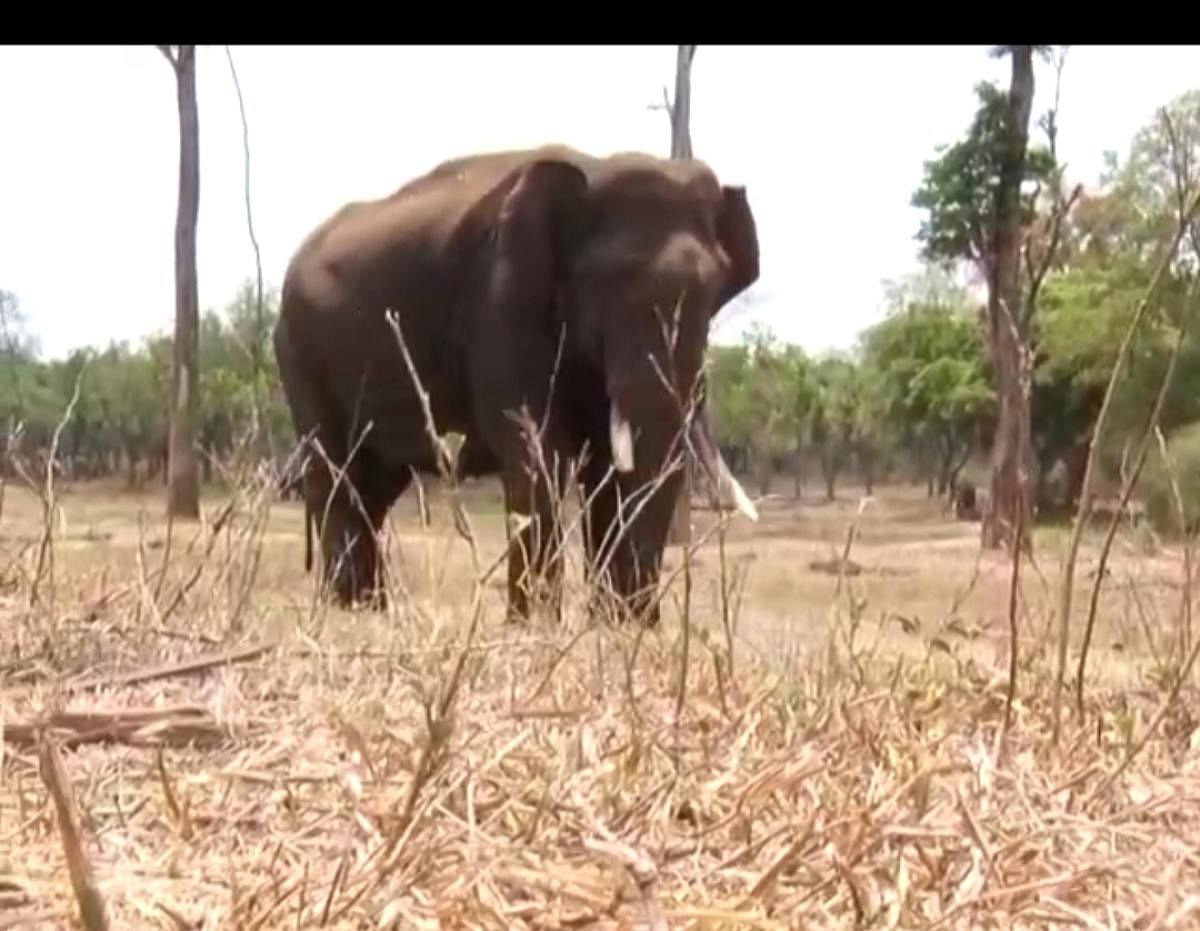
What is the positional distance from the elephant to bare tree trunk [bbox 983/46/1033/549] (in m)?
0.38

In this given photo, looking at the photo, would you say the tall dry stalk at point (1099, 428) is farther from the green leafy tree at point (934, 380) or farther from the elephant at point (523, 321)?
the green leafy tree at point (934, 380)

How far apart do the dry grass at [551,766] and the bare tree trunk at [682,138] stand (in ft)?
2.12

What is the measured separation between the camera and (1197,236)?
1.45m

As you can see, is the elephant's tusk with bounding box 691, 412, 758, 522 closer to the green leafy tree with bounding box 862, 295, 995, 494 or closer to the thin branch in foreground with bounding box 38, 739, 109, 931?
the green leafy tree with bounding box 862, 295, 995, 494

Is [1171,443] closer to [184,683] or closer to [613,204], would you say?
[613,204]

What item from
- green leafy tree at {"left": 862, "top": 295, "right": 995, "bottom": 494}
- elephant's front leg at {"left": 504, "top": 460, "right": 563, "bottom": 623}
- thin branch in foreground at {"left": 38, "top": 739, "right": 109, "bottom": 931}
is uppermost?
green leafy tree at {"left": 862, "top": 295, "right": 995, "bottom": 494}

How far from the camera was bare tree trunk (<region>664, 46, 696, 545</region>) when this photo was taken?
6.98ft

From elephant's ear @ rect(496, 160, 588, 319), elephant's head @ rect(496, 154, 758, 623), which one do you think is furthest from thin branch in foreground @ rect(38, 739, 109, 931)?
elephant's ear @ rect(496, 160, 588, 319)

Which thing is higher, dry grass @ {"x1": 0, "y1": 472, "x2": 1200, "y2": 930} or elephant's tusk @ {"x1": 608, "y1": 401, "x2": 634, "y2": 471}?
elephant's tusk @ {"x1": 608, "y1": 401, "x2": 634, "y2": 471}

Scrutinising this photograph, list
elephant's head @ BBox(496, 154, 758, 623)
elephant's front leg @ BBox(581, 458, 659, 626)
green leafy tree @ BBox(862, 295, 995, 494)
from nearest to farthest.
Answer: elephant's front leg @ BBox(581, 458, 659, 626)
elephant's head @ BBox(496, 154, 758, 623)
green leafy tree @ BBox(862, 295, 995, 494)

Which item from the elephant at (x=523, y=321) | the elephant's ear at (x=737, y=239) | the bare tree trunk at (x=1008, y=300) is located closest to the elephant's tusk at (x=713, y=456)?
the elephant at (x=523, y=321)

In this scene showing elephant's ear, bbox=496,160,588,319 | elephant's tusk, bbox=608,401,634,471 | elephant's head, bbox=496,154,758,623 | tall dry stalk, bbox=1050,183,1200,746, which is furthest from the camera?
elephant's ear, bbox=496,160,588,319

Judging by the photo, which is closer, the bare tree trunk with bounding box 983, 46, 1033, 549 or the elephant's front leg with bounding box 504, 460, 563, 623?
the elephant's front leg with bounding box 504, 460, 563, 623
